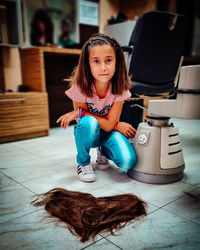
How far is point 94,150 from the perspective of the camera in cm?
170

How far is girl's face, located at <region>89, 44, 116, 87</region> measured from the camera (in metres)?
1.02

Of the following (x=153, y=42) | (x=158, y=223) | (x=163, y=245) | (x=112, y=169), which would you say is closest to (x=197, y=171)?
(x=112, y=169)

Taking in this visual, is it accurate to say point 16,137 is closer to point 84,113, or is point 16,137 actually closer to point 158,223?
point 84,113

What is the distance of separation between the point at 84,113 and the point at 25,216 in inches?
22.2

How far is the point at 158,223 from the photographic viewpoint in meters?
0.79

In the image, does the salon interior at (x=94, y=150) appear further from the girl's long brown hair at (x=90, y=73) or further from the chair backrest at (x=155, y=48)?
the girl's long brown hair at (x=90, y=73)

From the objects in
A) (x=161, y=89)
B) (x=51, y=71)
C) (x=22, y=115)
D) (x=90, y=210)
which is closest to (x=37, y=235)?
(x=90, y=210)

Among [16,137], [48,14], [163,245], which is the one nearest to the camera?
[163,245]

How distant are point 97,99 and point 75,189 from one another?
47 centimetres

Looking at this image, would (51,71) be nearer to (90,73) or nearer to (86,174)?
(90,73)

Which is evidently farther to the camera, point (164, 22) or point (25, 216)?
point (164, 22)

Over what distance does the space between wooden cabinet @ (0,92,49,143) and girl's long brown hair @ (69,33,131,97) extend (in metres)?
0.89

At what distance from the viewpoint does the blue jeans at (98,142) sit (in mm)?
1108

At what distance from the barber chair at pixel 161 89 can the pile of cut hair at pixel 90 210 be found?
0.22 metres
